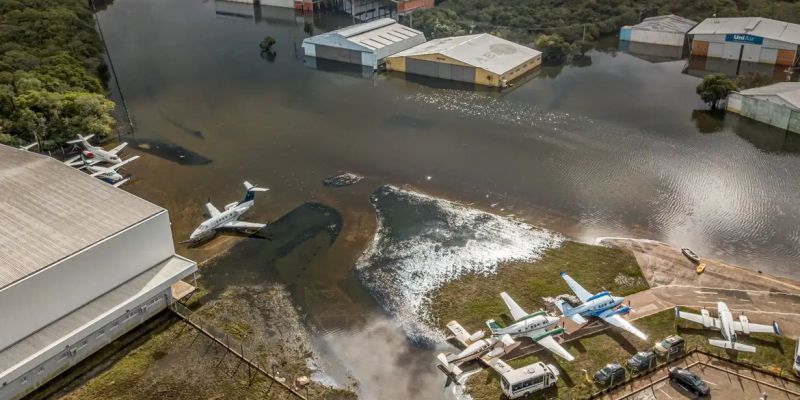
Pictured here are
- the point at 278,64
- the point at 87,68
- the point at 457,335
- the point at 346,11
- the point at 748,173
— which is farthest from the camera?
the point at 346,11

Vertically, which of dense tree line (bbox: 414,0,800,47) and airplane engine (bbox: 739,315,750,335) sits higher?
dense tree line (bbox: 414,0,800,47)

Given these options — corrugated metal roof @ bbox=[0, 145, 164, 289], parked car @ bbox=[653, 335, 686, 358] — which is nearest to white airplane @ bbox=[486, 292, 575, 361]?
parked car @ bbox=[653, 335, 686, 358]

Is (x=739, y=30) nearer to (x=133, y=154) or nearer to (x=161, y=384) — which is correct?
(x=133, y=154)

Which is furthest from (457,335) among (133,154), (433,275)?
(133,154)

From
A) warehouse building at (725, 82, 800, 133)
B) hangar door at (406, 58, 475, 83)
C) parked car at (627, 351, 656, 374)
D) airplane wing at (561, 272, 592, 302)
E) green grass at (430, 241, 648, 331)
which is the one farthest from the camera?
hangar door at (406, 58, 475, 83)

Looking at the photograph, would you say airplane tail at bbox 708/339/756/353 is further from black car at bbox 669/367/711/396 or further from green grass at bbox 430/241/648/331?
green grass at bbox 430/241/648/331

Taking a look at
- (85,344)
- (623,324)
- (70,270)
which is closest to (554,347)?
(623,324)
